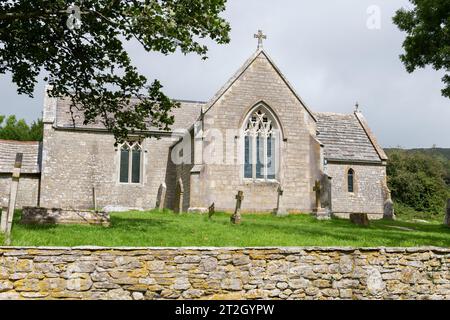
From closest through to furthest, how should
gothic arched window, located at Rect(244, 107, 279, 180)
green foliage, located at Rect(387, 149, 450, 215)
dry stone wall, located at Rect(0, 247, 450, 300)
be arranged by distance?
dry stone wall, located at Rect(0, 247, 450, 300), gothic arched window, located at Rect(244, 107, 279, 180), green foliage, located at Rect(387, 149, 450, 215)

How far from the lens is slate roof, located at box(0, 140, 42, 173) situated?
86.8ft

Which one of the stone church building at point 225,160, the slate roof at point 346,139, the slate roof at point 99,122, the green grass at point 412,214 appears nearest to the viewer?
the stone church building at point 225,160

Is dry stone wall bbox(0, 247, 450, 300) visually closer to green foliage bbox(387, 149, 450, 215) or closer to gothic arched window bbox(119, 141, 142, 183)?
gothic arched window bbox(119, 141, 142, 183)

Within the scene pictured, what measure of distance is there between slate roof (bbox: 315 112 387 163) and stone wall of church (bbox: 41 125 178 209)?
1151cm

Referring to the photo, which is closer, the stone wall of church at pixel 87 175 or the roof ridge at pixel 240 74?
the roof ridge at pixel 240 74

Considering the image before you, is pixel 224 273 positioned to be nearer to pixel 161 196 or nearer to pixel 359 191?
pixel 161 196

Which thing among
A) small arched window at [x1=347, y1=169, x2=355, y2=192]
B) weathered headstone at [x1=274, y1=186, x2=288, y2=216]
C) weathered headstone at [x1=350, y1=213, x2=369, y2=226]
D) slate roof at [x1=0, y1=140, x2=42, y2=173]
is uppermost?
slate roof at [x1=0, y1=140, x2=42, y2=173]

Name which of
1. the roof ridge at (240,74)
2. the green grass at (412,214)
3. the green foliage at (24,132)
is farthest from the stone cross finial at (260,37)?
the green foliage at (24,132)

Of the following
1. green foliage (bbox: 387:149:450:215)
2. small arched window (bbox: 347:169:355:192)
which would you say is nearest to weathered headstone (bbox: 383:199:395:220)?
small arched window (bbox: 347:169:355:192)

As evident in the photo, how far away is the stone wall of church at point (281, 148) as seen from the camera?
70.3 feet

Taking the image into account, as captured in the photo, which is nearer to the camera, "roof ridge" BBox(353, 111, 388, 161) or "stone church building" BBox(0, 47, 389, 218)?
"stone church building" BBox(0, 47, 389, 218)

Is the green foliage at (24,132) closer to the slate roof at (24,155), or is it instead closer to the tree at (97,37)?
the slate roof at (24,155)

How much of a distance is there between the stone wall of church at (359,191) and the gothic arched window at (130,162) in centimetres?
1265

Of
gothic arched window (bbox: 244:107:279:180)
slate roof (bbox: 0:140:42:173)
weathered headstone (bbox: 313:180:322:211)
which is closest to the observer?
weathered headstone (bbox: 313:180:322:211)
